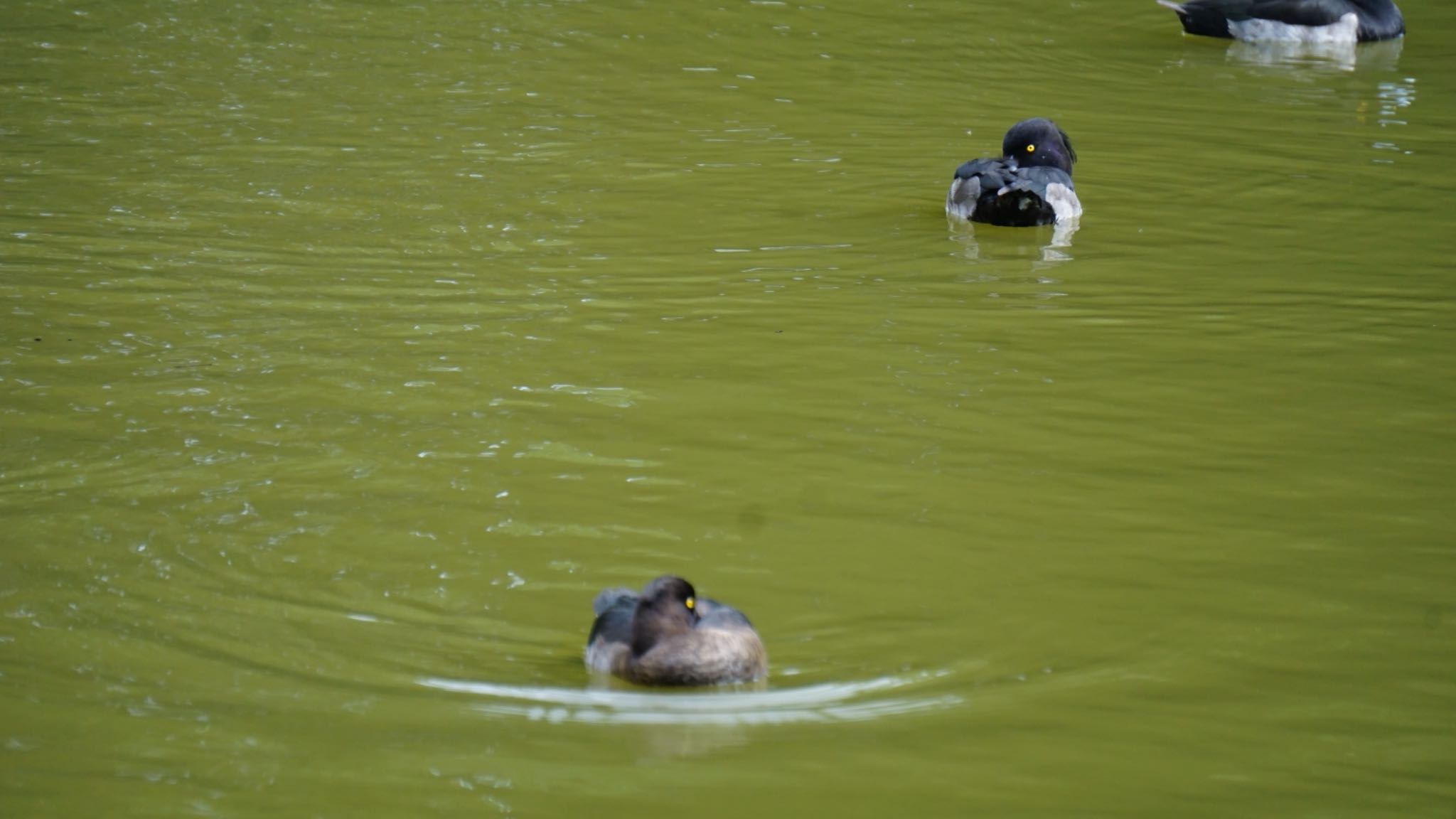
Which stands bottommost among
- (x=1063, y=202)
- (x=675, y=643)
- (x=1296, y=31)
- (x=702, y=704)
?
(x=702, y=704)

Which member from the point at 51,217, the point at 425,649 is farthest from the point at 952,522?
the point at 51,217

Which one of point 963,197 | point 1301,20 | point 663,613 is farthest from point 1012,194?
point 1301,20

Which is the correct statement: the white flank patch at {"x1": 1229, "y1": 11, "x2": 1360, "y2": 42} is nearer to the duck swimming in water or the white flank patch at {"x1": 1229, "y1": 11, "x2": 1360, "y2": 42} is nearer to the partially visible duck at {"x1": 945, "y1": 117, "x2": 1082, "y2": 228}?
the partially visible duck at {"x1": 945, "y1": 117, "x2": 1082, "y2": 228}

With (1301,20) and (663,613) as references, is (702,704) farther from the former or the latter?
(1301,20)

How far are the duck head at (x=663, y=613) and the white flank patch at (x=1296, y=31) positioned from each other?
14.3 metres

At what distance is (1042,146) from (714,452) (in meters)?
5.30

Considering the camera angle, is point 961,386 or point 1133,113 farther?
point 1133,113

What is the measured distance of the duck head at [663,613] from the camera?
566 cm

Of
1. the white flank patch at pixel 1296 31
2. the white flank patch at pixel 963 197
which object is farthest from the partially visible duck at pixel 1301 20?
the white flank patch at pixel 963 197

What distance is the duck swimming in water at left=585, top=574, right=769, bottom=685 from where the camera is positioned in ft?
18.4

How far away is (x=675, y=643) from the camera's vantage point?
5.68m

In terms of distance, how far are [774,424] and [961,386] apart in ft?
3.39

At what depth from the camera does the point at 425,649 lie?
231 inches

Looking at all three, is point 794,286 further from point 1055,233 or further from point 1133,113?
point 1133,113
